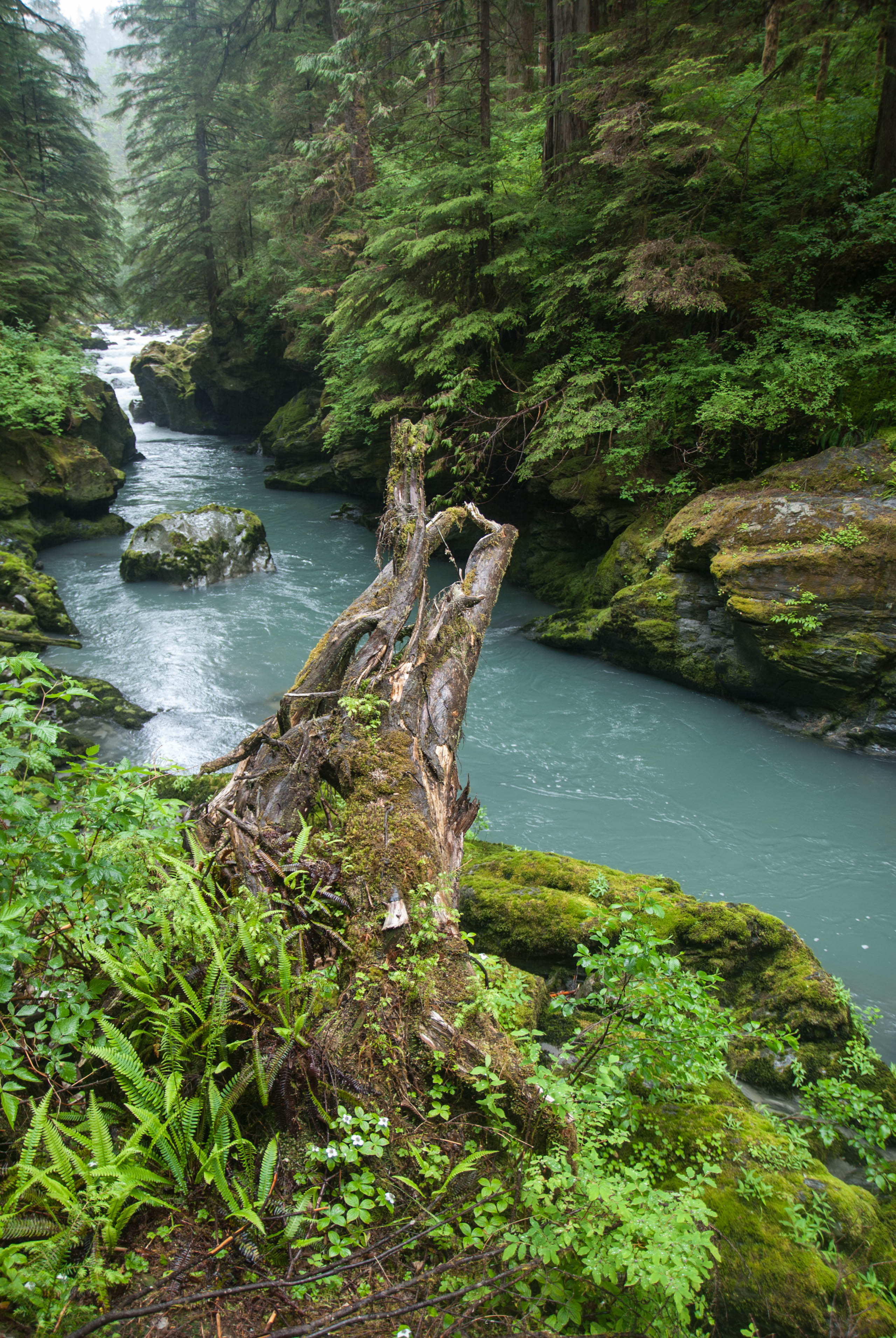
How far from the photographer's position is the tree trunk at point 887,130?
834 centimetres

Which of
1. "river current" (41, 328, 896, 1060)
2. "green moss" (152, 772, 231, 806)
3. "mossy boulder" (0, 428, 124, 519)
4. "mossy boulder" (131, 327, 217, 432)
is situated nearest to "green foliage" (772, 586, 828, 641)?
"river current" (41, 328, 896, 1060)

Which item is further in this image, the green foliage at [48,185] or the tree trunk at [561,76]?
the green foliage at [48,185]

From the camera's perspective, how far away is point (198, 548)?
1259 cm

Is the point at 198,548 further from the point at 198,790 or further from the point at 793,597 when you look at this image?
the point at 793,597

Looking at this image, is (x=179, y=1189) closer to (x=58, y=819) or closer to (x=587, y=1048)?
(x=58, y=819)

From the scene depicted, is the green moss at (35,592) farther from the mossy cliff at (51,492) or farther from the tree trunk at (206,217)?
the tree trunk at (206,217)

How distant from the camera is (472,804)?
12.0ft

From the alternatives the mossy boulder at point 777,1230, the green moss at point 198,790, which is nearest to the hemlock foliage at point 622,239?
the green moss at point 198,790

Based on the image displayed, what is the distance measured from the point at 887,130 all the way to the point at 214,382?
21.1 meters

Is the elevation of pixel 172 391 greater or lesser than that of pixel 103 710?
greater

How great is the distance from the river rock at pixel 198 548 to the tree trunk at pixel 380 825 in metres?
8.21

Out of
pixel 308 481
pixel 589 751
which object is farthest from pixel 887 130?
pixel 308 481

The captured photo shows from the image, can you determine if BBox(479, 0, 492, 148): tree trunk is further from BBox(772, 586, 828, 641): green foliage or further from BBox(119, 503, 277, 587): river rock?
BBox(772, 586, 828, 641): green foliage

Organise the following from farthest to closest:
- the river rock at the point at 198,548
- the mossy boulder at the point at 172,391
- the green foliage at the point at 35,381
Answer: the mossy boulder at the point at 172,391, the green foliage at the point at 35,381, the river rock at the point at 198,548
